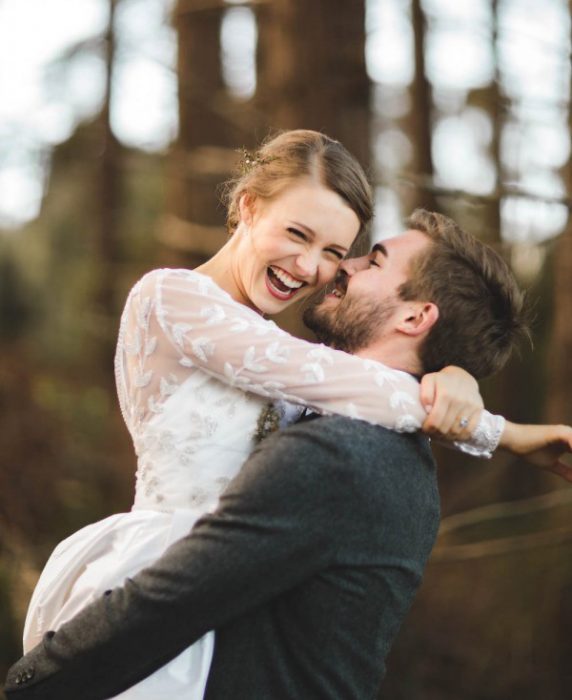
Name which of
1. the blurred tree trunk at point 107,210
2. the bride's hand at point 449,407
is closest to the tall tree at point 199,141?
the blurred tree trunk at point 107,210

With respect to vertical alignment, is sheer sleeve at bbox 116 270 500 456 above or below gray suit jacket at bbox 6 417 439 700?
above

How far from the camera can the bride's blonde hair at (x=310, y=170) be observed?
7.45 ft

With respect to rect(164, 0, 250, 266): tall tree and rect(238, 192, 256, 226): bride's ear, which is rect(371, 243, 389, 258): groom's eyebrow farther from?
rect(164, 0, 250, 266): tall tree

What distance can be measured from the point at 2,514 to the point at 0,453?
2.64 ft

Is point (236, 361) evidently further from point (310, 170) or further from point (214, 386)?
point (310, 170)

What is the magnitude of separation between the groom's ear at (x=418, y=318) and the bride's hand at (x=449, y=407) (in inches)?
7.8

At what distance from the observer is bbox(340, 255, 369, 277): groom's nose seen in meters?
2.30

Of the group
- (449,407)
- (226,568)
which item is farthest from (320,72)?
(226,568)

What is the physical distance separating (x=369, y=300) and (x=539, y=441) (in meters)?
0.50

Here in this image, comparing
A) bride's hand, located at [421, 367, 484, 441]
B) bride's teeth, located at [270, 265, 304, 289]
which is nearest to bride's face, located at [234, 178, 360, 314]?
bride's teeth, located at [270, 265, 304, 289]

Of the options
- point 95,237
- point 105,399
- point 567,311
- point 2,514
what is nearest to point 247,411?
point 567,311

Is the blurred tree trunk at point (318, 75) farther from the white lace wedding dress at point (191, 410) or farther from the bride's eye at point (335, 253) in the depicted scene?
the white lace wedding dress at point (191, 410)

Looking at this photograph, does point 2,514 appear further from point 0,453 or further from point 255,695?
point 255,695

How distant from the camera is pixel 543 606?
5.18 metres
